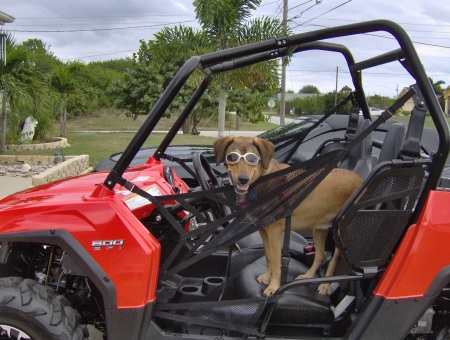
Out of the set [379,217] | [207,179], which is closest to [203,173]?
[207,179]

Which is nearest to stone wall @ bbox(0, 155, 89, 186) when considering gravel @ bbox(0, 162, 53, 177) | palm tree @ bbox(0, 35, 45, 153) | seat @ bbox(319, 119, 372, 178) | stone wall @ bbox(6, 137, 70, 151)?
gravel @ bbox(0, 162, 53, 177)

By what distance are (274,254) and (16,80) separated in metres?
10.6

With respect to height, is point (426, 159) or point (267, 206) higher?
point (426, 159)

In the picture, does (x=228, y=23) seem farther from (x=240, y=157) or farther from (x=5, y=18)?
(x=240, y=157)

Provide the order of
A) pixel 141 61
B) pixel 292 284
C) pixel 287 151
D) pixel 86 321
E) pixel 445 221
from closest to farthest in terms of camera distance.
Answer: pixel 445 221 < pixel 292 284 < pixel 86 321 < pixel 287 151 < pixel 141 61

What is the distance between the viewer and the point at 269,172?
8.49 feet

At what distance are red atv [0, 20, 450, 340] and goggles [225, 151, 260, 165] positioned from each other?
0.12 m

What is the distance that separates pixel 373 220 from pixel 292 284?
1.65 ft

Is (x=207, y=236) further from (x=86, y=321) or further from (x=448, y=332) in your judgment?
(x=448, y=332)

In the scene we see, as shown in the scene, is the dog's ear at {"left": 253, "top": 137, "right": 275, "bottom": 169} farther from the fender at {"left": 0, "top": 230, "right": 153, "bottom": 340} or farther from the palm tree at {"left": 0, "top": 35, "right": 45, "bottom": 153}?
the palm tree at {"left": 0, "top": 35, "right": 45, "bottom": 153}

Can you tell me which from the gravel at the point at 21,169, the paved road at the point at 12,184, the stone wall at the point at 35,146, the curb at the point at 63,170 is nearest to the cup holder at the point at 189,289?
the paved road at the point at 12,184

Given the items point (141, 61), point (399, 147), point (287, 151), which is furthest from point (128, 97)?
point (399, 147)

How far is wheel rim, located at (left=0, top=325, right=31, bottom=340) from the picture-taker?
7.53 feet

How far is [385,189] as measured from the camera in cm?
238
